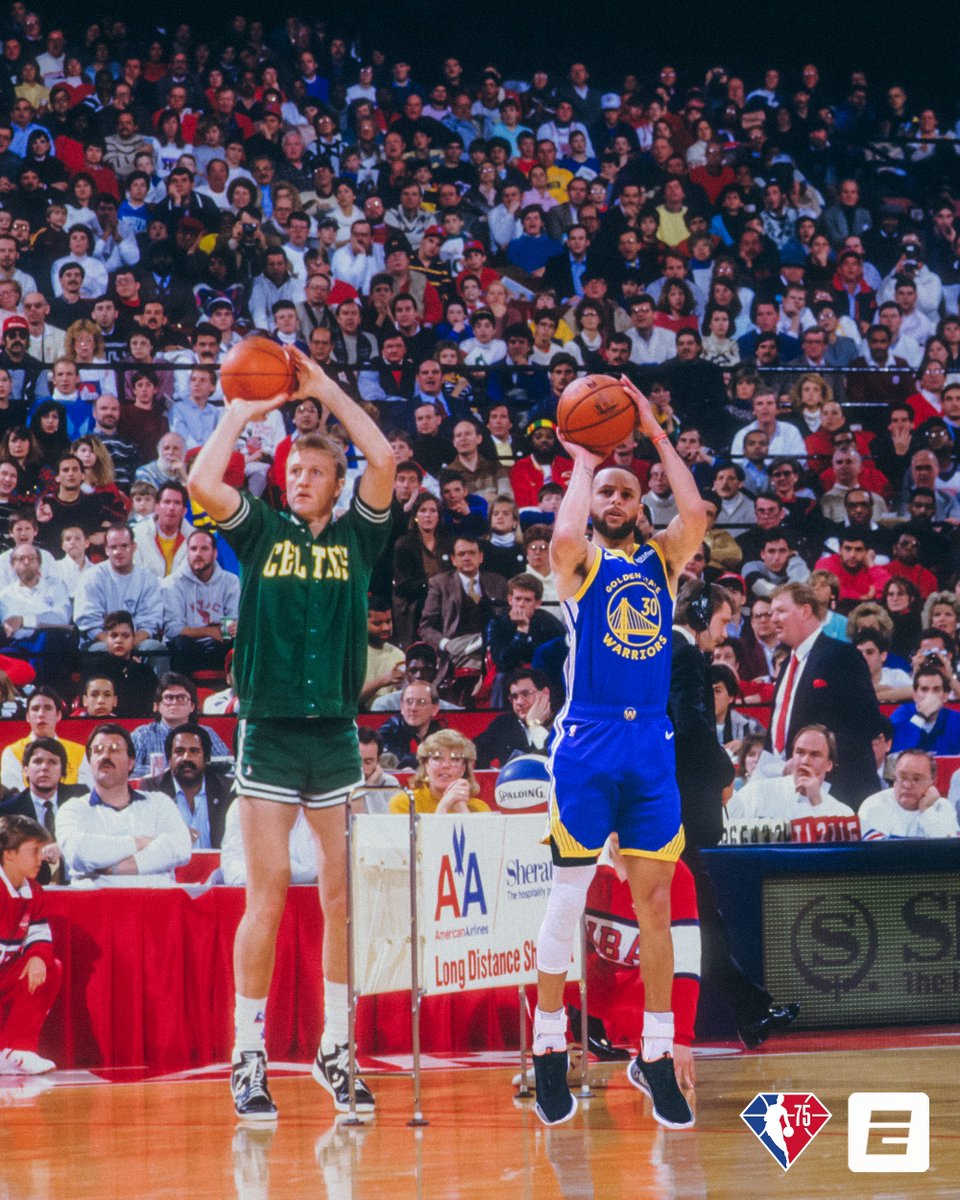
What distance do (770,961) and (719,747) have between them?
1.48 metres

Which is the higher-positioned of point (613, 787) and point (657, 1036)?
point (613, 787)

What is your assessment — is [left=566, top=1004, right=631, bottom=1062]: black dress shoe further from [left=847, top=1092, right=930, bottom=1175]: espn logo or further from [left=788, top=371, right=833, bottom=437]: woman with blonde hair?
[left=788, top=371, right=833, bottom=437]: woman with blonde hair

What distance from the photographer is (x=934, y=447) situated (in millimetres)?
13602

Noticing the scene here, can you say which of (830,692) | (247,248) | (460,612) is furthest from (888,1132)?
(247,248)

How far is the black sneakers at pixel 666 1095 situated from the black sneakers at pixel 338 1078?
3.37ft

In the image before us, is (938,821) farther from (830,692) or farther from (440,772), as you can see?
(440,772)

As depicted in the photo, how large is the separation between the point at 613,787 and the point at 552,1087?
993 millimetres

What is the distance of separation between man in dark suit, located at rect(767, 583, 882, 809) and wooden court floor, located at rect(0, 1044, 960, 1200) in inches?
85.2

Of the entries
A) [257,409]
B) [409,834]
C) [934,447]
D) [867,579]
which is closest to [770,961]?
[409,834]

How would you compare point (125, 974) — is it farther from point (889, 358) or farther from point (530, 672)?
point (889, 358)

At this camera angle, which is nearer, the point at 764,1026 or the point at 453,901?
the point at 453,901

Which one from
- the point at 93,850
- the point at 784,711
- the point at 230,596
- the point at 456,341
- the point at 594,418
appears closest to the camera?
the point at 594,418

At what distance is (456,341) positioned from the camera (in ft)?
45.7

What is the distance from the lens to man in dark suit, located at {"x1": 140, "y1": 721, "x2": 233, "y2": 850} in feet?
28.1
